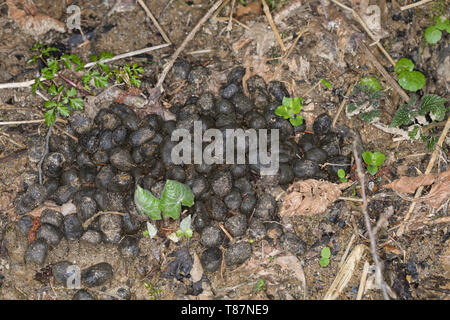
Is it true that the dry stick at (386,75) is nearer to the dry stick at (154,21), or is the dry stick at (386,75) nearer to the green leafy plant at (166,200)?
the dry stick at (154,21)

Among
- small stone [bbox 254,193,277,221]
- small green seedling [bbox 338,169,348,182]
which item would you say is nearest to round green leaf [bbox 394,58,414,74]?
small green seedling [bbox 338,169,348,182]

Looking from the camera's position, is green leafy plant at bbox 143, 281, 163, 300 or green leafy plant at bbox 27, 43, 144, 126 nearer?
green leafy plant at bbox 143, 281, 163, 300

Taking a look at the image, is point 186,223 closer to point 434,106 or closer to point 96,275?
point 96,275

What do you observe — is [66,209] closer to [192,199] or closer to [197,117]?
[192,199]

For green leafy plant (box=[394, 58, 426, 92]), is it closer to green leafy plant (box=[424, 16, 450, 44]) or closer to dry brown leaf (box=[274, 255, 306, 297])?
green leafy plant (box=[424, 16, 450, 44])

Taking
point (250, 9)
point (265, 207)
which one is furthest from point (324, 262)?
point (250, 9)
